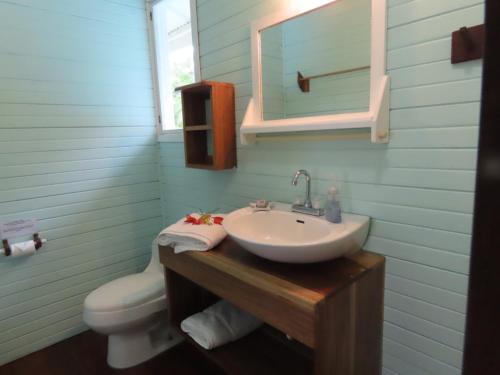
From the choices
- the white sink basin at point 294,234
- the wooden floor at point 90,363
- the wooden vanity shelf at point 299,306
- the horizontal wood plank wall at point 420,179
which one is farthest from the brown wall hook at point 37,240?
the horizontal wood plank wall at point 420,179

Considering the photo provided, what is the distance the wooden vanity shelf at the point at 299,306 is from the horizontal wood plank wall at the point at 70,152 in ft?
2.93

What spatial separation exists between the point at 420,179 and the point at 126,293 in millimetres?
1575

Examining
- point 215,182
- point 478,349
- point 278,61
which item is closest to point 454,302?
point 478,349

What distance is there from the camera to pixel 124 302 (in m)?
1.73

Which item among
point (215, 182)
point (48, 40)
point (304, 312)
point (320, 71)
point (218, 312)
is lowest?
point (218, 312)

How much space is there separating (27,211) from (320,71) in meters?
1.82

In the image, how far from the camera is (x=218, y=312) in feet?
5.24

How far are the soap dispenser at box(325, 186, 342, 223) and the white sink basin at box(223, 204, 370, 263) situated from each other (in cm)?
2

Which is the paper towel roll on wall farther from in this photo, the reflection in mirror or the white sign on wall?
the reflection in mirror

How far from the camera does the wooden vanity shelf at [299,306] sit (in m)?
0.99

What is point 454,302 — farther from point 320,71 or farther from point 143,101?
point 143,101

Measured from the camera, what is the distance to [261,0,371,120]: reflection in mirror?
1238mm

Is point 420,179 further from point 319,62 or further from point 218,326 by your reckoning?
point 218,326

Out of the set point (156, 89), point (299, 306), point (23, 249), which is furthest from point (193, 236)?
point (156, 89)
